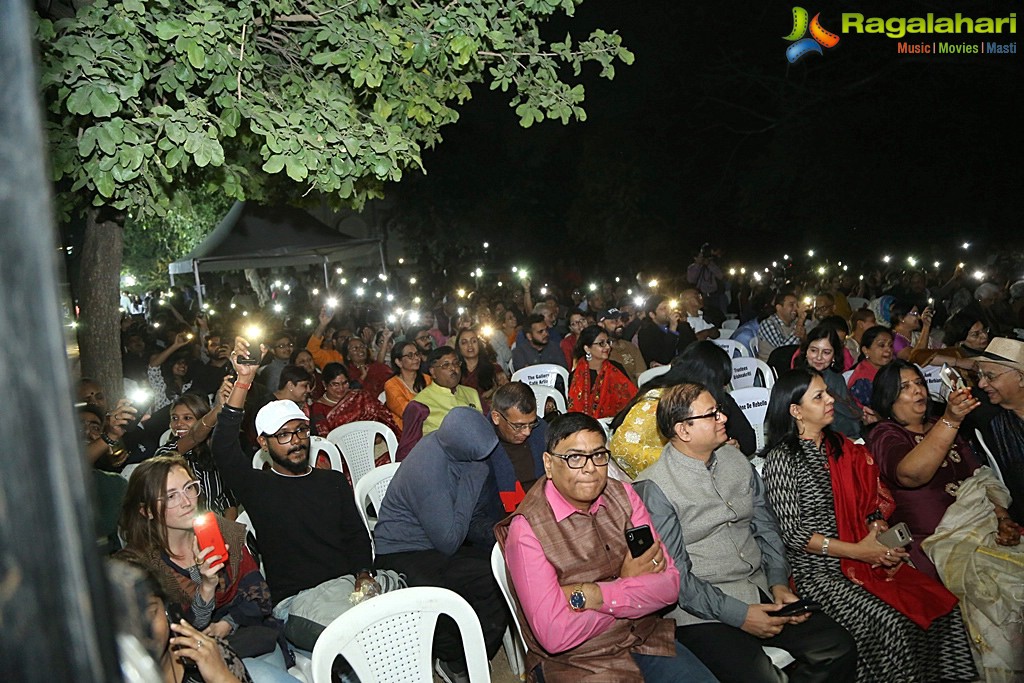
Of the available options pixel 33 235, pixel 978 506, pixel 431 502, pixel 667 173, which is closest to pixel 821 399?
pixel 978 506

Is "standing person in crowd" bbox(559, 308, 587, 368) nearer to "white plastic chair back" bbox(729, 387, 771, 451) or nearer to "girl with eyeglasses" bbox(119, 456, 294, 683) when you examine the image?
"white plastic chair back" bbox(729, 387, 771, 451)

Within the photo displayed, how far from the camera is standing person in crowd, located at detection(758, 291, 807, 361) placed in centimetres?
888

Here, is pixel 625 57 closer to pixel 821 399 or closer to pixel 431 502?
pixel 821 399

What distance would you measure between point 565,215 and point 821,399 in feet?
97.8

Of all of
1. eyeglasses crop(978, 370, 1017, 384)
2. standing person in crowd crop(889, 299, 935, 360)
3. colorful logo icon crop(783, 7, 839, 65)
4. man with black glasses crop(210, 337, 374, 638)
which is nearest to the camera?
man with black glasses crop(210, 337, 374, 638)

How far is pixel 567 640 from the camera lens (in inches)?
117

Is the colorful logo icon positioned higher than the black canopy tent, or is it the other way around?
the colorful logo icon

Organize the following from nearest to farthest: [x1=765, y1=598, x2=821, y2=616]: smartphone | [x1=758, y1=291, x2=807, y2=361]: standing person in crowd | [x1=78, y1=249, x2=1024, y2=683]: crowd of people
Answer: [x1=78, y1=249, x2=1024, y2=683]: crowd of people
[x1=765, y1=598, x2=821, y2=616]: smartphone
[x1=758, y1=291, x2=807, y2=361]: standing person in crowd

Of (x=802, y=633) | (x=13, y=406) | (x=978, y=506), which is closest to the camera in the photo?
(x=13, y=406)

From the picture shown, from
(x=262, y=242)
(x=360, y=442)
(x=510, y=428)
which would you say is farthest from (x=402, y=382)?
(x=262, y=242)

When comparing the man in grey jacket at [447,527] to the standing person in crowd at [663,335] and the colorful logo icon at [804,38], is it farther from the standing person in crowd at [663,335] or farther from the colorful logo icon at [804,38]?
the colorful logo icon at [804,38]

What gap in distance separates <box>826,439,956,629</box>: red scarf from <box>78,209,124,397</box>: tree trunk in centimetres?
599

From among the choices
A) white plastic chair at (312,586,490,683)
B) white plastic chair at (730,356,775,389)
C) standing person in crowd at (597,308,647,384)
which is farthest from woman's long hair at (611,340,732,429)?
white plastic chair at (730,356,775,389)

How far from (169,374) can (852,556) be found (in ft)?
25.3
